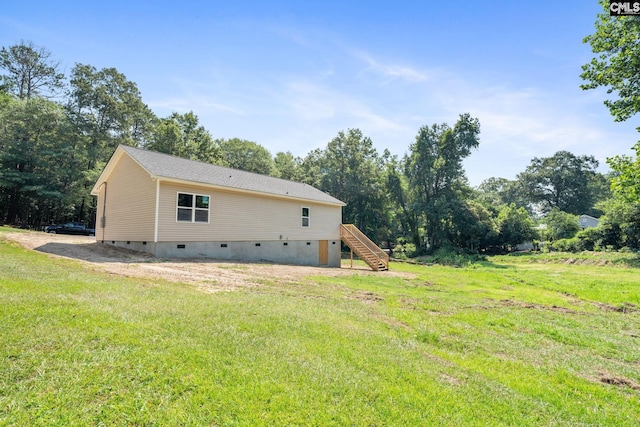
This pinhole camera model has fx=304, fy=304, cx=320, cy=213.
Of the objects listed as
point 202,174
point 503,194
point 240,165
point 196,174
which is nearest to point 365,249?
point 202,174

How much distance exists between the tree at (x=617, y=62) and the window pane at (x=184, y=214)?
17.1m

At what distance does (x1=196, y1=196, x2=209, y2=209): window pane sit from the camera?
1386cm

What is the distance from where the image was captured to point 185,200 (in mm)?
13492

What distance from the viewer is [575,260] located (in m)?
22.7

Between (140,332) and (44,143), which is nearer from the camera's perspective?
(140,332)

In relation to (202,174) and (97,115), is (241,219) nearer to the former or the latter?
(202,174)

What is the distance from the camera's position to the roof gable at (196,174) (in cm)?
1311

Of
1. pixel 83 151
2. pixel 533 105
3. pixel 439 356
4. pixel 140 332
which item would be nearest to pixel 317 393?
pixel 439 356

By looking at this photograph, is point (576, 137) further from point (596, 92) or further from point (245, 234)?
point (245, 234)

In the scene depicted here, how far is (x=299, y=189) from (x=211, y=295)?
48.9ft

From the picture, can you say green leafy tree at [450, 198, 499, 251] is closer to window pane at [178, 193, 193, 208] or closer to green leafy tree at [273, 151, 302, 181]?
green leafy tree at [273, 151, 302, 181]

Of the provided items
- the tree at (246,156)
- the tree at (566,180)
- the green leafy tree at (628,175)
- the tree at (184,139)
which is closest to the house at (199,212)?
the tree at (184,139)

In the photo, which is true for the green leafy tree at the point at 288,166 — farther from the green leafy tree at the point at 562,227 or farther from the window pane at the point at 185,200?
the green leafy tree at the point at 562,227

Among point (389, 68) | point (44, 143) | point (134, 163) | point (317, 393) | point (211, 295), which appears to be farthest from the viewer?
point (44, 143)
